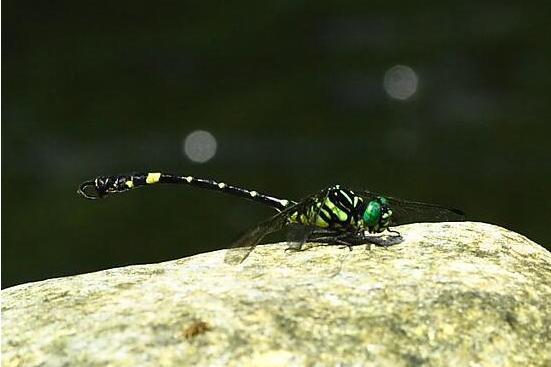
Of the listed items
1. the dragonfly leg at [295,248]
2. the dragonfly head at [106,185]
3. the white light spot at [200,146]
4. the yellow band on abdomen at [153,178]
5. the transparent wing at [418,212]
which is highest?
the transparent wing at [418,212]

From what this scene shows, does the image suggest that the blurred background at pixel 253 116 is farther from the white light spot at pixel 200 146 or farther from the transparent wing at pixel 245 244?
the transparent wing at pixel 245 244

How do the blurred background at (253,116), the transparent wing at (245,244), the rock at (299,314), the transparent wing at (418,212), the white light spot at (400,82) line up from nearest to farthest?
the rock at (299,314), the transparent wing at (245,244), the transparent wing at (418,212), the blurred background at (253,116), the white light spot at (400,82)

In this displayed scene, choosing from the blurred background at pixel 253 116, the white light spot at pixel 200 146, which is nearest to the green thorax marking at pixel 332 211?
the blurred background at pixel 253 116

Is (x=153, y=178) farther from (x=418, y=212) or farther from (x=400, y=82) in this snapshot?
(x=400, y=82)

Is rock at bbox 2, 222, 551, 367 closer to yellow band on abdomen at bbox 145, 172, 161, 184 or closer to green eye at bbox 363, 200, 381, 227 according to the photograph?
green eye at bbox 363, 200, 381, 227

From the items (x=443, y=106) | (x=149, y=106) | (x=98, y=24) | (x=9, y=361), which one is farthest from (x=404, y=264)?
(x=98, y=24)

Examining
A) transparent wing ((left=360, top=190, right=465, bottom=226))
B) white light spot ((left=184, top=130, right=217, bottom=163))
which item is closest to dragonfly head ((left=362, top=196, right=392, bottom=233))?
transparent wing ((left=360, top=190, right=465, bottom=226))
